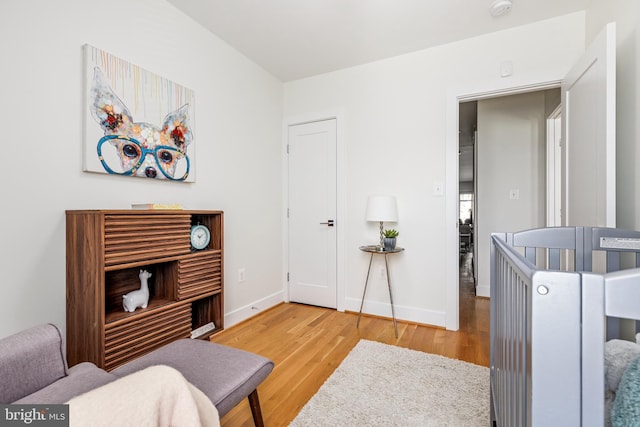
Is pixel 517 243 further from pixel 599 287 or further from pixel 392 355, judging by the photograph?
pixel 392 355

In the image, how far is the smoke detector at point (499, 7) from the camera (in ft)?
6.69

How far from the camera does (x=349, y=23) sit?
91.0 inches

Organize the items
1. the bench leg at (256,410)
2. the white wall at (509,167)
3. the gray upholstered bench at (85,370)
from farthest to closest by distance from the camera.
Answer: the white wall at (509,167) < the bench leg at (256,410) < the gray upholstered bench at (85,370)

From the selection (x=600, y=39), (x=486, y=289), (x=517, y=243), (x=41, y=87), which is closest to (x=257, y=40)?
(x=41, y=87)

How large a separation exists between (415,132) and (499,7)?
102 cm

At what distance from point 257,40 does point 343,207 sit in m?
1.68

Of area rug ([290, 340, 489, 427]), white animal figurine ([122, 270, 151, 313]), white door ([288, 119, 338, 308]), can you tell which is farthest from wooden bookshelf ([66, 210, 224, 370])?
white door ([288, 119, 338, 308])

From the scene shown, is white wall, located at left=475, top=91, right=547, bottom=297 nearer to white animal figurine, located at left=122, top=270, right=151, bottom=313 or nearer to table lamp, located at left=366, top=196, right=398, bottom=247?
table lamp, located at left=366, top=196, right=398, bottom=247

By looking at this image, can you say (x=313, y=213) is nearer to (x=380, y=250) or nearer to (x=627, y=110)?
(x=380, y=250)

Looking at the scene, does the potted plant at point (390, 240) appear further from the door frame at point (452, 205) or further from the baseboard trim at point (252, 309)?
the baseboard trim at point (252, 309)

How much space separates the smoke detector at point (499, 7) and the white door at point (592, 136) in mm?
635
